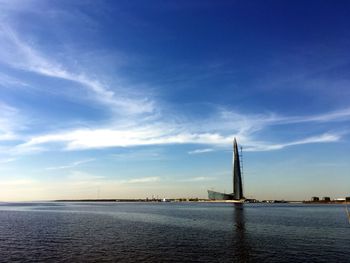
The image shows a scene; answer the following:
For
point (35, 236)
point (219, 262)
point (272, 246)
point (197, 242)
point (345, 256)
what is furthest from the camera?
point (35, 236)

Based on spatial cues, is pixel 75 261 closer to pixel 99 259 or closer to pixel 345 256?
pixel 99 259

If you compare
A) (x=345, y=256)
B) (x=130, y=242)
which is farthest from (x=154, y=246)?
(x=345, y=256)

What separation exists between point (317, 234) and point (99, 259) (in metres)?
53.9

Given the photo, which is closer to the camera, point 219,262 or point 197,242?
point 219,262

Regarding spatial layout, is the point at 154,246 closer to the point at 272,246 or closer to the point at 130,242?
the point at 130,242

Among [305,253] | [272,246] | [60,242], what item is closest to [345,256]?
[305,253]

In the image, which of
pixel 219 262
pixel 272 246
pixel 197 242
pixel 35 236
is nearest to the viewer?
pixel 219 262

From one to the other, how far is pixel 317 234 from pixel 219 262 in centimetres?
4187

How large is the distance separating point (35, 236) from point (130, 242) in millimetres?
25525

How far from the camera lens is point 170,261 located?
2003 inches

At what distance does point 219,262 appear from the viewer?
50125 millimetres

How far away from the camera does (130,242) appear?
69.6 meters

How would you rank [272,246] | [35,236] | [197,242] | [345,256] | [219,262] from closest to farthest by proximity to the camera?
[219,262], [345,256], [272,246], [197,242], [35,236]

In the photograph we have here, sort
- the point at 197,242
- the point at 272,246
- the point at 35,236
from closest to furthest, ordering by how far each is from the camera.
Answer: the point at 272,246, the point at 197,242, the point at 35,236
